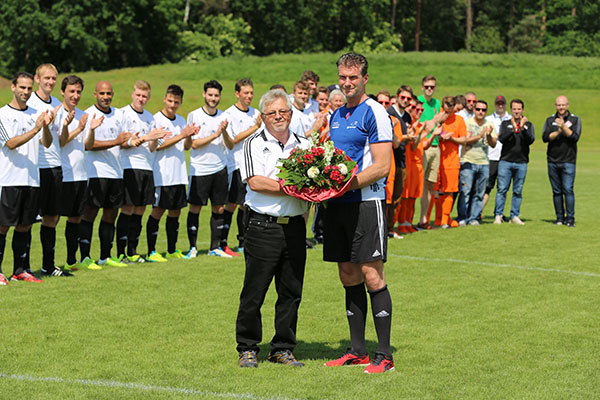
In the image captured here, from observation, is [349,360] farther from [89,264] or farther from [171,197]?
[171,197]

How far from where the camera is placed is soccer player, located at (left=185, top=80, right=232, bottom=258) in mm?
12180

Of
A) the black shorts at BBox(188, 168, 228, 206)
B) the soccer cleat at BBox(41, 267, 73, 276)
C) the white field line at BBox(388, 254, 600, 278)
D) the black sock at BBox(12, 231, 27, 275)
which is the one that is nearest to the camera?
the black sock at BBox(12, 231, 27, 275)

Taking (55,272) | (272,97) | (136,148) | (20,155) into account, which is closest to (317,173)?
(272,97)

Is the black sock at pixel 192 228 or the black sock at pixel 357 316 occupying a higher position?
the black sock at pixel 357 316

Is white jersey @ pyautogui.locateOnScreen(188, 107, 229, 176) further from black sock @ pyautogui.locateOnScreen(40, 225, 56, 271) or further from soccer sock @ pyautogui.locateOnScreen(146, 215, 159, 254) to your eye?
black sock @ pyautogui.locateOnScreen(40, 225, 56, 271)

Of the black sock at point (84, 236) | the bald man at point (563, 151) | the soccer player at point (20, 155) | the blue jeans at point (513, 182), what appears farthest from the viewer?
the blue jeans at point (513, 182)

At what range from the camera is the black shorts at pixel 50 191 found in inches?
408

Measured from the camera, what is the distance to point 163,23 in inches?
2751

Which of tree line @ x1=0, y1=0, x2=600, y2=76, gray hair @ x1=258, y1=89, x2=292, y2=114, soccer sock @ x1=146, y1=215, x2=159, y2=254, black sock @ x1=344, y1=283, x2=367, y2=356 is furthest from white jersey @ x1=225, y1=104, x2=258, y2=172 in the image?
tree line @ x1=0, y1=0, x2=600, y2=76

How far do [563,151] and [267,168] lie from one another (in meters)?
10.9

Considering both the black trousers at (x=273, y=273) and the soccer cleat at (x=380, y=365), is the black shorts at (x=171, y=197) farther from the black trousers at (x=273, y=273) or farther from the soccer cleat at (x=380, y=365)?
the soccer cleat at (x=380, y=365)

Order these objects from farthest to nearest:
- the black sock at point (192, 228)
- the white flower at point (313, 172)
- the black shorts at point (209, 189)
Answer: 1. the black sock at point (192, 228)
2. the black shorts at point (209, 189)
3. the white flower at point (313, 172)

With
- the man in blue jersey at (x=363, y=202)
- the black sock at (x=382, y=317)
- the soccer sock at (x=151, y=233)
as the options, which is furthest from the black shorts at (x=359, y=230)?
the soccer sock at (x=151, y=233)

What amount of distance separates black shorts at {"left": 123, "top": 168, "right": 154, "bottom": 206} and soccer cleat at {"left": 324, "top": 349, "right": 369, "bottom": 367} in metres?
5.74
